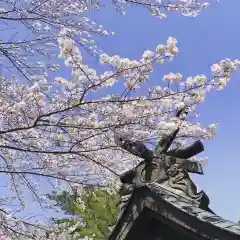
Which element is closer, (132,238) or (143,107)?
(132,238)

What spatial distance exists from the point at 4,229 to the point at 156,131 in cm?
245

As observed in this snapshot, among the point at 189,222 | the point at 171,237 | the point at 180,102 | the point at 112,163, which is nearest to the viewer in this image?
the point at 189,222

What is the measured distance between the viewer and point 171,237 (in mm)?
4328

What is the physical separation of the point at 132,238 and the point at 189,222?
793 millimetres

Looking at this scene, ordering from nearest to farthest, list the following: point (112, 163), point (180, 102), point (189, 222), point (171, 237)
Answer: point (189, 222)
point (171, 237)
point (180, 102)
point (112, 163)

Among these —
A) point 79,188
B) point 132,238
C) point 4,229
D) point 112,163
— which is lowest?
point 4,229

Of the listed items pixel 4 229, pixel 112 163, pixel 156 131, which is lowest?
pixel 4 229

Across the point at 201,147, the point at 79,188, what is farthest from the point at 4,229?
the point at 201,147

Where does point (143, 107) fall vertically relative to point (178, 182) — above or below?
above

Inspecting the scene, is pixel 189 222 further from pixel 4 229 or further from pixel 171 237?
pixel 4 229

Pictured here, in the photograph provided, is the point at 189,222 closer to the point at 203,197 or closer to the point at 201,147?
the point at 203,197

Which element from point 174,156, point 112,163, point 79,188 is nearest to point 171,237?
point 174,156

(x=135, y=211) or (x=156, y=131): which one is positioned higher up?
(x=156, y=131)

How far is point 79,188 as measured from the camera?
223 inches
